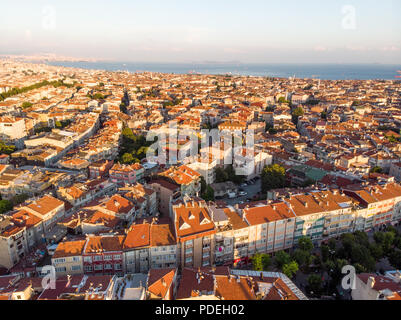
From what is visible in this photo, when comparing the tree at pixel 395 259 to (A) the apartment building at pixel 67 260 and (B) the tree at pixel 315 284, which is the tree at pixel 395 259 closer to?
(B) the tree at pixel 315 284

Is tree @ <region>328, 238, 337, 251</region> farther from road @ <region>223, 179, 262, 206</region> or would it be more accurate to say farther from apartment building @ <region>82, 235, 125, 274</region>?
apartment building @ <region>82, 235, 125, 274</region>

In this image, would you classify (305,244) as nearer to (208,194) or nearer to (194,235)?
(194,235)

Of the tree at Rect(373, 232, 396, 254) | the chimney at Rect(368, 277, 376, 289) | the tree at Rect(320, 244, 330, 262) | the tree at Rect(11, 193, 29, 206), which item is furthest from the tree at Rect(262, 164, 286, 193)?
the tree at Rect(11, 193, 29, 206)

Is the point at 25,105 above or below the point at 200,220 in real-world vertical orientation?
above

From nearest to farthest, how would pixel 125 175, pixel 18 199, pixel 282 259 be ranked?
pixel 282 259 → pixel 18 199 → pixel 125 175

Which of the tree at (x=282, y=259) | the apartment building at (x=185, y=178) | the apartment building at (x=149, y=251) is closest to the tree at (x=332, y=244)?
the tree at (x=282, y=259)

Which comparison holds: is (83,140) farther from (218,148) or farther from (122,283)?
(122,283)

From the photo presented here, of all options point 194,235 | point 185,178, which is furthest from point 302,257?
point 185,178

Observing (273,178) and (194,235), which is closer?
(194,235)
